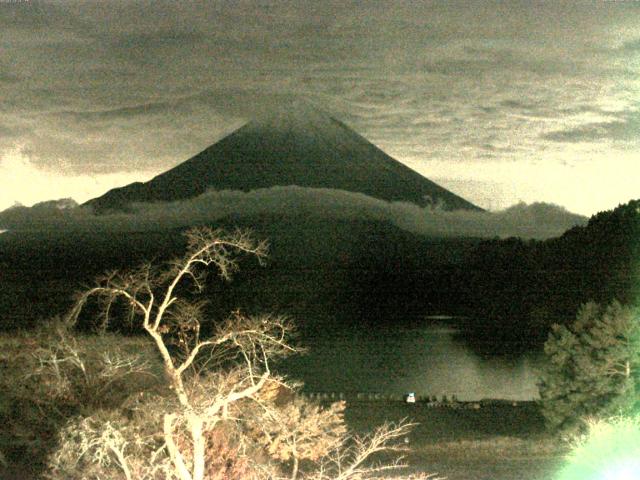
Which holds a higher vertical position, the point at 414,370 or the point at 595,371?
the point at 595,371

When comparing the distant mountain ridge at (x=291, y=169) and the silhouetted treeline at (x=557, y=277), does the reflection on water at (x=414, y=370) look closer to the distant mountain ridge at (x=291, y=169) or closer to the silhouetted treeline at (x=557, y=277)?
the silhouetted treeline at (x=557, y=277)

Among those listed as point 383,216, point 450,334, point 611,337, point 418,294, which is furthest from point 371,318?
point 611,337

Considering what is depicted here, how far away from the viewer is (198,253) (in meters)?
5.32

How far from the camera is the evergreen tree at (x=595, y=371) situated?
11.5m

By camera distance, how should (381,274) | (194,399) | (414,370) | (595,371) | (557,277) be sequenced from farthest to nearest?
(381,274)
(557,277)
(414,370)
(595,371)
(194,399)

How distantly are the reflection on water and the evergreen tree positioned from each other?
7.42m

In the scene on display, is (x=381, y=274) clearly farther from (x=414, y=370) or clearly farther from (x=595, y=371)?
(x=595, y=371)

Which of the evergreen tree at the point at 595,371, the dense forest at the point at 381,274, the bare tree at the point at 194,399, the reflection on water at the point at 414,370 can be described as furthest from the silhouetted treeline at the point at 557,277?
the bare tree at the point at 194,399

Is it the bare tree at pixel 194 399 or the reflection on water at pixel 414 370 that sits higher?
the bare tree at pixel 194 399

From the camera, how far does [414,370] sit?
87.7 feet

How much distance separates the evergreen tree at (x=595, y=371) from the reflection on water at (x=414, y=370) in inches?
292

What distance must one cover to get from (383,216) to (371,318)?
1374 inches

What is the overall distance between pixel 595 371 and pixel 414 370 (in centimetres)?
1516

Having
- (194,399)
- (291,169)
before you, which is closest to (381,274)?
(291,169)
